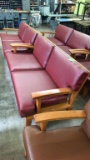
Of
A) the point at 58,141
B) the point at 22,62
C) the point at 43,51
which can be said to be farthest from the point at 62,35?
the point at 58,141

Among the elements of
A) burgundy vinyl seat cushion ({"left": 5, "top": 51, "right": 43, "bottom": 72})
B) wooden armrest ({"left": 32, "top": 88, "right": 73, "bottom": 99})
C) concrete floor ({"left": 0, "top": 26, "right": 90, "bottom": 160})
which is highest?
wooden armrest ({"left": 32, "top": 88, "right": 73, "bottom": 99})

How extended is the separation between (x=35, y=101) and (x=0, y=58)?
8.05 ft

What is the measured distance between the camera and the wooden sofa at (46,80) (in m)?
1.48

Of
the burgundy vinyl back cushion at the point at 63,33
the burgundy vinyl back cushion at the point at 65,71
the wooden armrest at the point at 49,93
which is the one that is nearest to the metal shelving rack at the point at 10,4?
the burgundy vinyl back cushion at the point at 63,33

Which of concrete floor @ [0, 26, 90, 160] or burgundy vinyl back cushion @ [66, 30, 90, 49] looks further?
burgundy vinyl back cushion @ [66, 30, 90, 49]

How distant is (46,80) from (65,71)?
1.08 ft

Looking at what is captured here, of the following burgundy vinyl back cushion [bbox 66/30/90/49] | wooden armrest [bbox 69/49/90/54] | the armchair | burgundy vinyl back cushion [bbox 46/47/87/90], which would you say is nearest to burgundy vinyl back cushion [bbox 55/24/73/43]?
burgundy vinyl back cushion [bbox 66/30/90/49]

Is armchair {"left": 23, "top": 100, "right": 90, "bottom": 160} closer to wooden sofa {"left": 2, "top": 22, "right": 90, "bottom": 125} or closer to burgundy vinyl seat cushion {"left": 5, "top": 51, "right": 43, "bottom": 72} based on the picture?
wooden sofa {"left": 2, "top": 22, "right": 90, "bottom": 125}

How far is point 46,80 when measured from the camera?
6.24 ft

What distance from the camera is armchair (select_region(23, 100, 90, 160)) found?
104 cm

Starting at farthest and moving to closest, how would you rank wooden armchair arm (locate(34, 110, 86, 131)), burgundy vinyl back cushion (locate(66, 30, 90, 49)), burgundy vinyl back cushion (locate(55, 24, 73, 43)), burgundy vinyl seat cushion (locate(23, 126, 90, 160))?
1. burgundy vinyl back cushion (locate(55, 24, 73, 43))
2. burgundy vinyl back cushion (locate(66, 30, 90, 49))
3. wooden armchair arm (locate(34, 110, 86, 131))
4. burgundy vinyl seat cushion (locate(23, 126, 90, 160))

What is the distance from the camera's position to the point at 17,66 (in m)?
2.21

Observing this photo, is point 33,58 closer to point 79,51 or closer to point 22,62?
point 22,62

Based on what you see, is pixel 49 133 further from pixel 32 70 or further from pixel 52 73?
pixel 32 70
